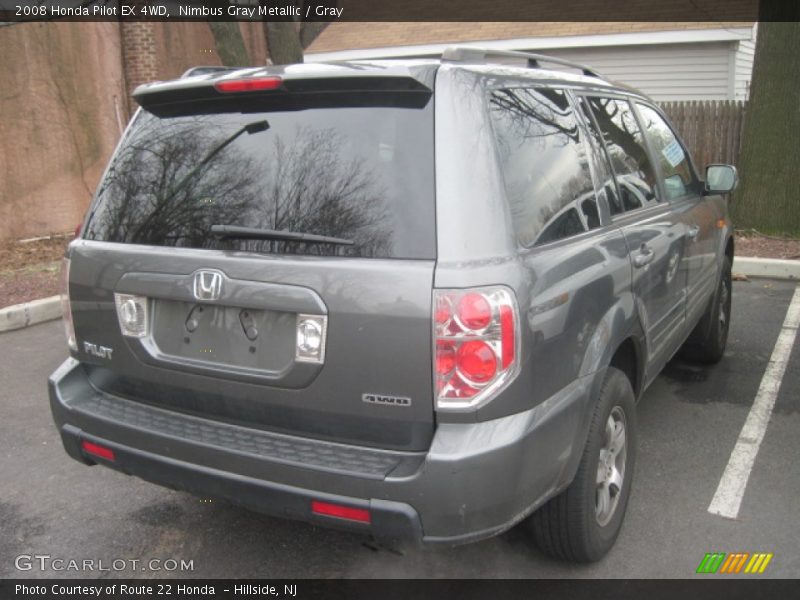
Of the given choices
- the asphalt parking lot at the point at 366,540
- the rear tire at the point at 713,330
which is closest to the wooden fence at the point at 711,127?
the rear tire at the point at 713,330

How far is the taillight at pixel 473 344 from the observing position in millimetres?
2176

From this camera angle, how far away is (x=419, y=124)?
2338 millimetres

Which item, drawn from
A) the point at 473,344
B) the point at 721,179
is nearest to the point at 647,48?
the point at 721,179

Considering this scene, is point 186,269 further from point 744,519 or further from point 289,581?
point 744,519

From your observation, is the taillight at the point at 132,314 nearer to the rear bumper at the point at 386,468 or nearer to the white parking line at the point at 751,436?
the rear bumper at the point at 386,468

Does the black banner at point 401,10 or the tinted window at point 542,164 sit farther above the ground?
the black banner at point 401,10

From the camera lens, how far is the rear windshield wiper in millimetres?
2357

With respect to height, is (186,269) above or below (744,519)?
above

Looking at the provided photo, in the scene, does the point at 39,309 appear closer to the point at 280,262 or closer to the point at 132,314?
the point at 132,314

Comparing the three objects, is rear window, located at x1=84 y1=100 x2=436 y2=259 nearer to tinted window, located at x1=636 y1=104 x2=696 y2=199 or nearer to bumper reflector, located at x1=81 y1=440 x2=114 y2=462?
bumper reflector, located at x1=81 y1=440 x2=114 y2=462

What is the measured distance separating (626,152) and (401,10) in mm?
17651

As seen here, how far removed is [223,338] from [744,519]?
2411mm

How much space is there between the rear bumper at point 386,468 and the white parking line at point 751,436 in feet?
4.33

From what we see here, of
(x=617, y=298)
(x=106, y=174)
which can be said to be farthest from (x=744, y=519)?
(x=106, y=174)
